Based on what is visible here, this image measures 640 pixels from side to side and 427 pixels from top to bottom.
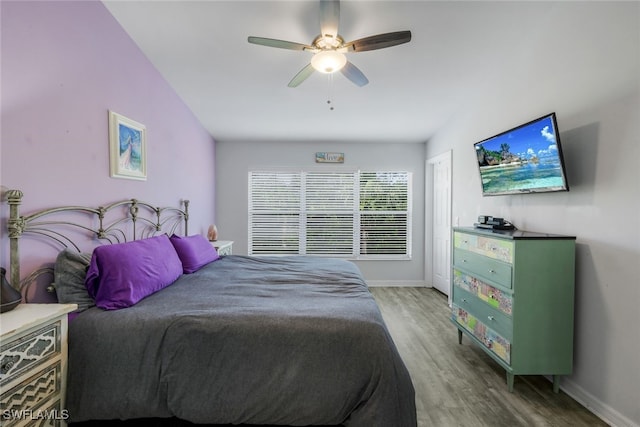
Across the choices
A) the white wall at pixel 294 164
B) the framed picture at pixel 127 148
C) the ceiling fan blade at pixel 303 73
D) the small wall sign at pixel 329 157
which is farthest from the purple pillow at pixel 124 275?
the small wall sign at pixel 329 157

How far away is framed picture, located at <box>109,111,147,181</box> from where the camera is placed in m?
2.35

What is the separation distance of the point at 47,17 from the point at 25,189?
107 cm

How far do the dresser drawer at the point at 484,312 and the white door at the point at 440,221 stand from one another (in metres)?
1.52

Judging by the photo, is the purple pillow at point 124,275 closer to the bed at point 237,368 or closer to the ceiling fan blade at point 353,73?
the bed at point 237,368

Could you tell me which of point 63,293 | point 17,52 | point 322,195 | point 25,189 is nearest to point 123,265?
point 63,293

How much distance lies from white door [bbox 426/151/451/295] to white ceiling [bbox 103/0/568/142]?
698 millimetres

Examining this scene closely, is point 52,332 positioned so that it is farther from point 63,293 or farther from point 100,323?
point 63,293

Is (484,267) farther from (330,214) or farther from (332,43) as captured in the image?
(330,214)

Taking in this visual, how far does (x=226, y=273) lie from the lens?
253 centimetres

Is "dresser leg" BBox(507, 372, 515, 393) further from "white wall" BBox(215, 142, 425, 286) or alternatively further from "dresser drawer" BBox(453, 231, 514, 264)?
"white wall" BBox(215, 142, 425, 286)

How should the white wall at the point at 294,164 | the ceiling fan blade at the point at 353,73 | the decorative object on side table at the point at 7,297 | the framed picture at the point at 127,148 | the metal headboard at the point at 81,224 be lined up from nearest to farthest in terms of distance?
the decorative object on side table at the point at 7,297 < the metal headboard at the point at 81,224 < the ceiling fan blade at the point at 353,73 < the framed picture at the point at 127,148 < the white wall at the point at 294,164

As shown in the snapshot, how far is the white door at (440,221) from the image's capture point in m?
4.26

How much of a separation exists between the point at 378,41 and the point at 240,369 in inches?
85.2

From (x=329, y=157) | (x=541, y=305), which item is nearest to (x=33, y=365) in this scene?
(x=541, y=305)
